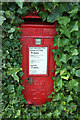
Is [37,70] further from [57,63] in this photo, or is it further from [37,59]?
[57,63]

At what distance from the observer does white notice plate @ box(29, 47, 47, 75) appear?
2.40m

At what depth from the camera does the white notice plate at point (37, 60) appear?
2404 mm

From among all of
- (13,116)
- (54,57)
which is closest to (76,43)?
(54,57)

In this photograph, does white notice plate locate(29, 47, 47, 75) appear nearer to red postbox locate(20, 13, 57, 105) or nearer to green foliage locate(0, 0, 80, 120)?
red postbox locate(20, 13, 57, 105)

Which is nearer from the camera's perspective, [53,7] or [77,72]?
[53,7]

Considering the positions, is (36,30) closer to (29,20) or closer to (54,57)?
(29,20)

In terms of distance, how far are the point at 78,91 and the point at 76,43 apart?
2.67 ft

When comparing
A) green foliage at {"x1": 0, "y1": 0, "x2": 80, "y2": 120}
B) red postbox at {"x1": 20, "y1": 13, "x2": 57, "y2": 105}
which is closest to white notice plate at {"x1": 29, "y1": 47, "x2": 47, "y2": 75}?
red postbox at {"x1": 20, "y1": 13, "x2": 57, "y2": 105}

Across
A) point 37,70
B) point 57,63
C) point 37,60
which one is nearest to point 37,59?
point 37,60

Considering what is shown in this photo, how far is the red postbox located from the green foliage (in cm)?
9

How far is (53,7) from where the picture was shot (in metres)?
2.19

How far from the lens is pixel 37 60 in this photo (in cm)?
244

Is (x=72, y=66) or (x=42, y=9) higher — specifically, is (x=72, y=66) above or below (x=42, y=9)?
below

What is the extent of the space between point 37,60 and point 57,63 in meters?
0.34
